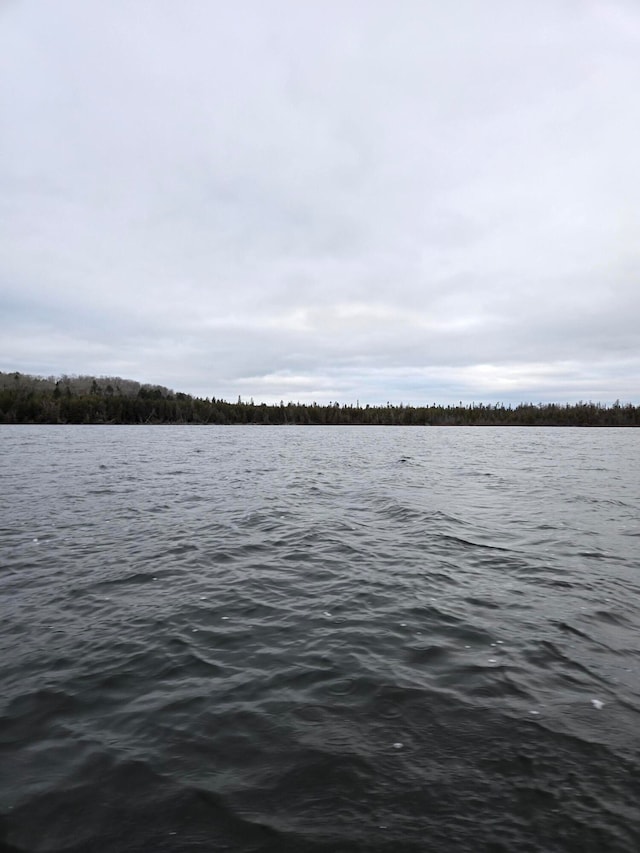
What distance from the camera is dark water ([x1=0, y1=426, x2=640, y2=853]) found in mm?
4648

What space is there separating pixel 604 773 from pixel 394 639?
12.6 ft

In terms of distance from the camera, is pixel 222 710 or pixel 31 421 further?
pixel 31 421

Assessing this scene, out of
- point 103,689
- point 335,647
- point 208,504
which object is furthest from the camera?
point 208,504

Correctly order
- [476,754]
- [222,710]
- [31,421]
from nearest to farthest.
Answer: [476,754] → [222,710] → [31,421]

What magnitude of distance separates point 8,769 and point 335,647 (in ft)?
15.9

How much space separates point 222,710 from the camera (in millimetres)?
6418

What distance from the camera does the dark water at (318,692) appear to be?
4648mm

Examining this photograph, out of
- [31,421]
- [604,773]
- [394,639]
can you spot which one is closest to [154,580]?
[394,639]

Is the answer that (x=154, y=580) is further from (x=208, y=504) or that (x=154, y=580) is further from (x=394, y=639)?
(x=208, y=504)

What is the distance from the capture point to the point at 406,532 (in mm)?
16797

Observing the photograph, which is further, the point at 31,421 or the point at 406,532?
the point at 31,421

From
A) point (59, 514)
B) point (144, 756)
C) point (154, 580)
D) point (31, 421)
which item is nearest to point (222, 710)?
point (144, 756)

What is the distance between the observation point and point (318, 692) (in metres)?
6.88

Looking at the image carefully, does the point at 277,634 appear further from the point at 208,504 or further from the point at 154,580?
the point at 208,504
